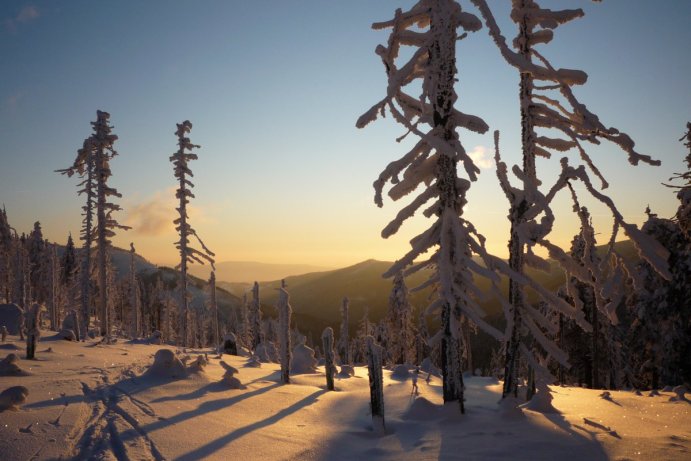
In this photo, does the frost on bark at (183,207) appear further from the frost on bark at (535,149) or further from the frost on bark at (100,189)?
the frost on bark at (535,149)

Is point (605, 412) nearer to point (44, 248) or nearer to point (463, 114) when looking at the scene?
point (463, 114)

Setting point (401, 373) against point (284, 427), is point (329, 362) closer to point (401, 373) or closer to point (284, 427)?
point (284, 427)

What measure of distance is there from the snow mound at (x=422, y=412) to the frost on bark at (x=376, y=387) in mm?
955

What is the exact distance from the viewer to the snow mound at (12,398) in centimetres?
732

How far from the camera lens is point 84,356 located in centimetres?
1559

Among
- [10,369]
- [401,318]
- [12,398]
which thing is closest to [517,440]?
[12,398]

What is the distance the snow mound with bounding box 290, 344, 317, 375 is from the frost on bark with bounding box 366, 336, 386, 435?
10.0 metres

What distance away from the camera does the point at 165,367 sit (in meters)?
11.5

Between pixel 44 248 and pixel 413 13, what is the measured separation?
80.0 metres

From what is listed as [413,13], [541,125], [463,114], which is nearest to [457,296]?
[463,114]

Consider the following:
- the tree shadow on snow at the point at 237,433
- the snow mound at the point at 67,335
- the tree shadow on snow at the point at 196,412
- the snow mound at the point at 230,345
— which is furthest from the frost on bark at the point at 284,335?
the snow mound at the point at 67,335

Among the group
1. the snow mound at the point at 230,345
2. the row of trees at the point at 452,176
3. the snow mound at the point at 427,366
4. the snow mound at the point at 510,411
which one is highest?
the row of trees at the point at 452,176

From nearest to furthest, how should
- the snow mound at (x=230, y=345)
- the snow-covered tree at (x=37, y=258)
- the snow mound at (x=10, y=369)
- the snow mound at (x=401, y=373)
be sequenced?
the snow mound at (x=10, y=369) < the snow mound at (x=401, y=373) < the snow mound at (x=230, y=345) < the snow-covered tree at (x=37, y=258)

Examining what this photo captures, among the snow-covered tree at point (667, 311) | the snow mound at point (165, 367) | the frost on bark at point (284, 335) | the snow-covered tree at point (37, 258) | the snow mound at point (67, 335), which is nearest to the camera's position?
the snow mound at point (165, 367)
